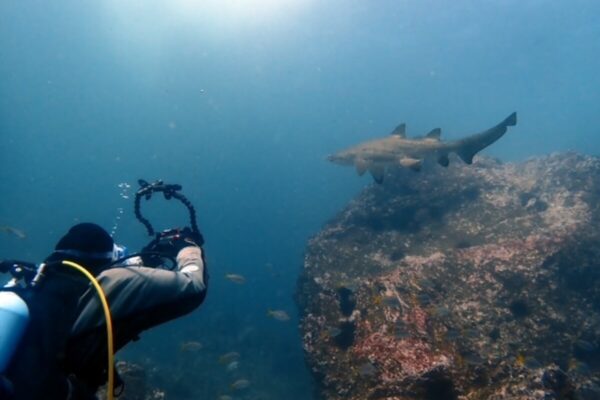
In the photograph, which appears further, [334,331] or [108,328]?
[334,331]

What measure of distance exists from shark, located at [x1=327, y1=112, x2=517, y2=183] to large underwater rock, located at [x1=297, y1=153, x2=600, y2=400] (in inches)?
91.1

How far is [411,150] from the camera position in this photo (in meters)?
13.5

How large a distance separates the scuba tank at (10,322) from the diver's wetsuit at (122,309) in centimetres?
28

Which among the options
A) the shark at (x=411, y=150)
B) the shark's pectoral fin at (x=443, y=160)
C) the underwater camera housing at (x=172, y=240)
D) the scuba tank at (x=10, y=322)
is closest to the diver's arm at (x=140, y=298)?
the scuba tank at (x=10, y=322)

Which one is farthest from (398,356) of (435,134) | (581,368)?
(435,134)

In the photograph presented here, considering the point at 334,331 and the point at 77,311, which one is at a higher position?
the point at 334,331

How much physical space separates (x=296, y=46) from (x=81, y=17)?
39499mm

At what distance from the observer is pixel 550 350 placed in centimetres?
977

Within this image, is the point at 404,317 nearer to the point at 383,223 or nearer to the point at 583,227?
the point at 383,223

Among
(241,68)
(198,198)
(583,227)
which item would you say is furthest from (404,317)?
(198,198)

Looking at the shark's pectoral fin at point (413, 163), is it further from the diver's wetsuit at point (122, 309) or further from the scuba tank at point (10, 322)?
the scuba tank at point (10, 322)

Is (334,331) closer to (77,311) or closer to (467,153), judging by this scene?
(467,153)

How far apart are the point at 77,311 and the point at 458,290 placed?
33.1 ft

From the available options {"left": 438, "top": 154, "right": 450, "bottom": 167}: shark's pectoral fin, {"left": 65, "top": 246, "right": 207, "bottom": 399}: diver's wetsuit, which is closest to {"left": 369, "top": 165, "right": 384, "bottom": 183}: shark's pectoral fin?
{"left": 438, "top": 154, "right": 450, "bottom": 167}: shark's pectoral fin
